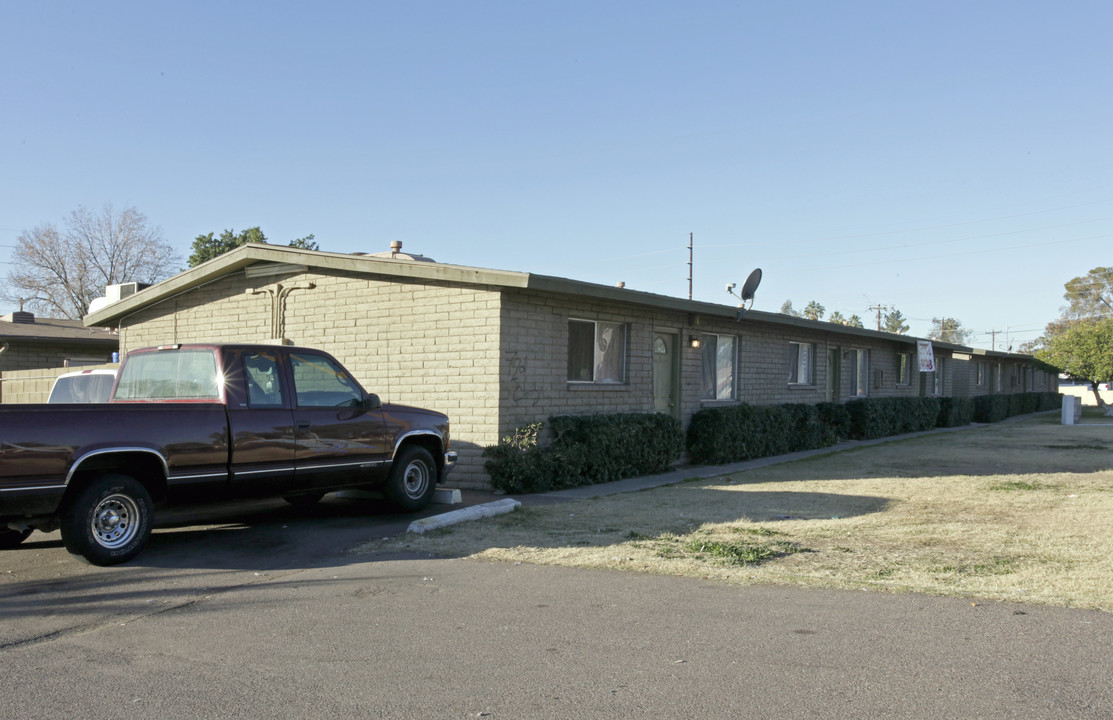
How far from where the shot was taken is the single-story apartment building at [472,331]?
12.5m

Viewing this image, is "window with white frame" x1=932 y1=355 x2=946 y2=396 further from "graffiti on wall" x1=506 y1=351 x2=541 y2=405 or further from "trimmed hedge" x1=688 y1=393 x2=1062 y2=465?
"graffiti on wall" x1=506 y1=351 x2=541 y2=405

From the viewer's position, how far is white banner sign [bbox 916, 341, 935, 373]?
25.7 m

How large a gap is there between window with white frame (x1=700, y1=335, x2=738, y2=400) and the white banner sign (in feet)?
32.6

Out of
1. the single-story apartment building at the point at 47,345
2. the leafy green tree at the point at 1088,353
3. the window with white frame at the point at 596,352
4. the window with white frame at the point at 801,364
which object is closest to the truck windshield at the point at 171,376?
the window with white frame at the point at 596,352

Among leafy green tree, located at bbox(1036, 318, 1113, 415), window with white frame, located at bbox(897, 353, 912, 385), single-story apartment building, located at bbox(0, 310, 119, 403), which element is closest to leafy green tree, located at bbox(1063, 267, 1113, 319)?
leafy green tree, located at bbox(1036, 318, 1113, 415)

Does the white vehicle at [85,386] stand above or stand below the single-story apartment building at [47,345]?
below

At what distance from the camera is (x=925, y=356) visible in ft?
84.9

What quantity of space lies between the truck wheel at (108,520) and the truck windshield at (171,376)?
1298 mm

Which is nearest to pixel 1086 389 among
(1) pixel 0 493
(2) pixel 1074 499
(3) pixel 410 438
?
(2) pixel 1074 499

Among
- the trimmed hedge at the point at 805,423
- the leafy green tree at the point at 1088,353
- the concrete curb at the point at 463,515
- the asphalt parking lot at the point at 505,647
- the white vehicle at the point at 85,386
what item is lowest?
the asphalt parking lot at the point at 505,647

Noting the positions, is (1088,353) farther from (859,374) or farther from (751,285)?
(751,285)

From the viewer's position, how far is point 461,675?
4.82 metres

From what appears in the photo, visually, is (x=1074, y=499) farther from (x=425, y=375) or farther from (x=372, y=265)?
(x=372, y=265)

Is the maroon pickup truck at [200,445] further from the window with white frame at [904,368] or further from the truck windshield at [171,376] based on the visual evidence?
the window with white frame at [904,368]
